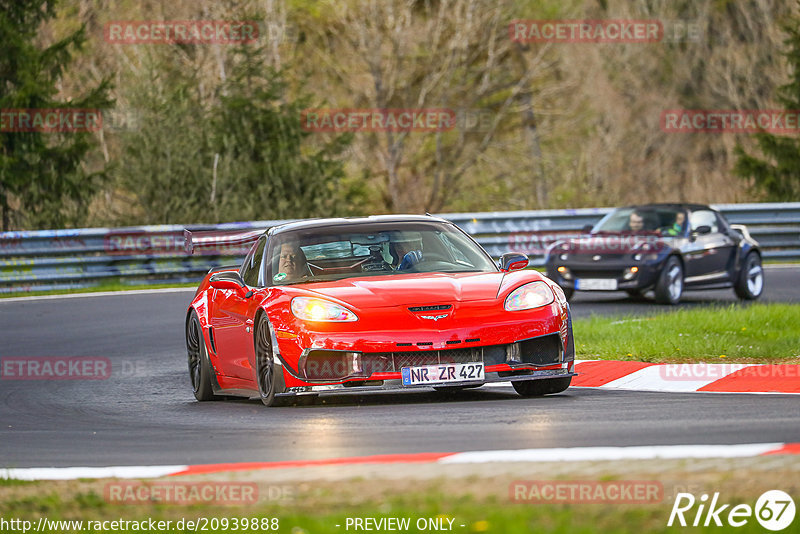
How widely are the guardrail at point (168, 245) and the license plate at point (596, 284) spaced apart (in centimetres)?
534

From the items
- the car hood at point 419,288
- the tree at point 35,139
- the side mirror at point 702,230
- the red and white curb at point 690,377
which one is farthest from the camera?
the tree at point 35,139

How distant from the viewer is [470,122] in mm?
41844

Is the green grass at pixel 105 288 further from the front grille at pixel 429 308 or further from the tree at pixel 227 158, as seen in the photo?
the front grille at pixel 429 308

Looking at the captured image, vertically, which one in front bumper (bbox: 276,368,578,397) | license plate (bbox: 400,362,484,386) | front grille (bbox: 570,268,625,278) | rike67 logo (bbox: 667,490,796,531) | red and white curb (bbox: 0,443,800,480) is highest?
rike67 logo (bbox: 667,490,796,531)

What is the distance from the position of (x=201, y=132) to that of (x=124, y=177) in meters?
3.18

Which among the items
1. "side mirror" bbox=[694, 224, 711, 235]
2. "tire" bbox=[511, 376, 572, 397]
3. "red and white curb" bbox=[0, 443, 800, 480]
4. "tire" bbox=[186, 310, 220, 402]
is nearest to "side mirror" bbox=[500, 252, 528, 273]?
"tire" bbox=[511, 376, 572, 397]

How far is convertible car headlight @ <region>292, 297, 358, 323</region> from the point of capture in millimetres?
9648

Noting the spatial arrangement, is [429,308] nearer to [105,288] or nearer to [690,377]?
[690,377]

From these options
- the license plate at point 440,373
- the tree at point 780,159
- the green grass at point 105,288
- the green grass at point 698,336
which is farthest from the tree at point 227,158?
the license plate at point 440,373

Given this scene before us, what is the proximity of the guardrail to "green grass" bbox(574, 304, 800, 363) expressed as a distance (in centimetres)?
940

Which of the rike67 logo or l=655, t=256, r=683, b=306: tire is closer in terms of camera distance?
the rike67 logo

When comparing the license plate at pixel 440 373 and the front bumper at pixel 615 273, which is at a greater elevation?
the license plate at pixel 440 373

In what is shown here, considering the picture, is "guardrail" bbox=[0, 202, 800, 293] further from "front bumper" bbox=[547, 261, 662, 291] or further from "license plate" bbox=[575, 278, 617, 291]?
"license plate" bbox=[575, 278, 617, 291]

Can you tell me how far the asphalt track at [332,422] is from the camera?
758 centimetres
